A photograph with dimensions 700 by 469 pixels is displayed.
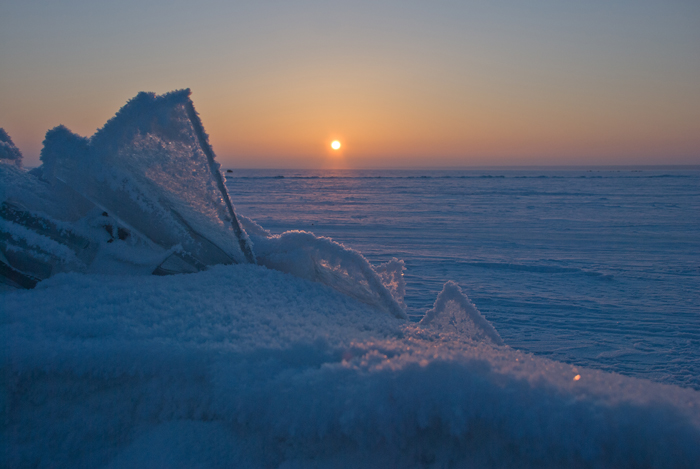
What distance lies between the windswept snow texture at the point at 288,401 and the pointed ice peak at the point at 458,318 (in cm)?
122

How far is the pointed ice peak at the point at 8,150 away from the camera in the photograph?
1940mm

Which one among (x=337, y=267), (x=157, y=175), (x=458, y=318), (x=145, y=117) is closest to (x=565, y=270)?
(x=458, y=318)

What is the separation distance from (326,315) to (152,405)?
55cm

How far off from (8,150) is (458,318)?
2.40 meters

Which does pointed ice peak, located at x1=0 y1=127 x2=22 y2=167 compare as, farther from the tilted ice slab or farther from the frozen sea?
the frozen sea

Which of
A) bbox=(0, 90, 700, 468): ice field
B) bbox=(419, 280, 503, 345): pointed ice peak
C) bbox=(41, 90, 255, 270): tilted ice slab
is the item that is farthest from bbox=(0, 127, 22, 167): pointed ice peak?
bbox=(419, 280, 503, 345): pointed ice peak

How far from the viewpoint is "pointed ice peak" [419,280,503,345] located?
6.84 ft

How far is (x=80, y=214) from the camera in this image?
5.02 ft

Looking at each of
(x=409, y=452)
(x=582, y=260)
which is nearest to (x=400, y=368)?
→ (x=409, y=452)

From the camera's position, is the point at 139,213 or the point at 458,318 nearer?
the point at 139,213

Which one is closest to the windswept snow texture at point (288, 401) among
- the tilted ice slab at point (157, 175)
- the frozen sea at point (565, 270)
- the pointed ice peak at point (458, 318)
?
the tilted ice slab at point (157, 175)

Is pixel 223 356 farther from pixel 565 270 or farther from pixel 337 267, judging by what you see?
pixel 565 270

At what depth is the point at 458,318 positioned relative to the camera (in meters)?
2.22

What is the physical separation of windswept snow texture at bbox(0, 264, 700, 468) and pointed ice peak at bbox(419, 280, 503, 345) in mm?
1224
